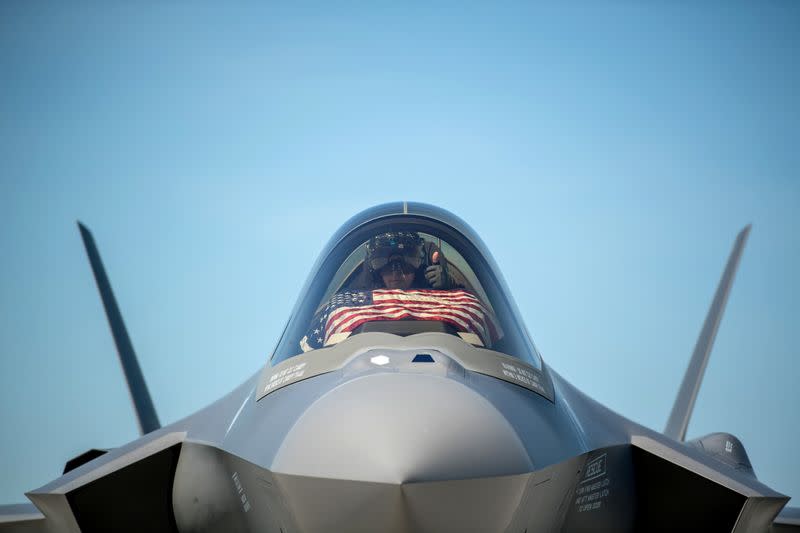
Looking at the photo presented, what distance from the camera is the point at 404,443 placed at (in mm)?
3107

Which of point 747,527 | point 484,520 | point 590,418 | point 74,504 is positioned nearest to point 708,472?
point 747,527

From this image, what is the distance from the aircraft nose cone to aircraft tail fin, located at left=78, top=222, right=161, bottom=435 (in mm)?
7240

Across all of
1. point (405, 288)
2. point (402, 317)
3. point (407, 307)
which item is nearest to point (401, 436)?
point (402, 317)

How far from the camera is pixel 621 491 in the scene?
15.5 feet

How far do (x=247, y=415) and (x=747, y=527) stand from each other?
311cm

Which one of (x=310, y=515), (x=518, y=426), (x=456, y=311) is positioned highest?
(x=456, y=311)

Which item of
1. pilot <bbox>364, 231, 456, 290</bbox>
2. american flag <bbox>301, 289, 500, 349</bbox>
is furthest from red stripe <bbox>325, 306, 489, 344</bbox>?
pilot <bbox>364, 231, 456, 290</bbox>

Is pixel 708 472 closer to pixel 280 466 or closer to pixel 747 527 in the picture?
pixel 747 527

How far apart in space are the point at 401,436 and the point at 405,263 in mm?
2575

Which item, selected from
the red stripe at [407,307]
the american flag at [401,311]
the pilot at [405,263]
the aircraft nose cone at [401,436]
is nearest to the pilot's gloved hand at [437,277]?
the pilot at [405,263]

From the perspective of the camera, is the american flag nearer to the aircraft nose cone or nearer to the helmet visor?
the helmet visor

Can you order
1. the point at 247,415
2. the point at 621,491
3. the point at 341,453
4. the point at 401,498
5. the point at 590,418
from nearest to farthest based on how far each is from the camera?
the point at 401,498
the point at 341,453
the point at 247,415
the point at 621,491
the point at 590,418

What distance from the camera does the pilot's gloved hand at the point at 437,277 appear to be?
5410 mm

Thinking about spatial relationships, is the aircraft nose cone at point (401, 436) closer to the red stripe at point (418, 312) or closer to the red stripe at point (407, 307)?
the red stripe at point (418, 312)
